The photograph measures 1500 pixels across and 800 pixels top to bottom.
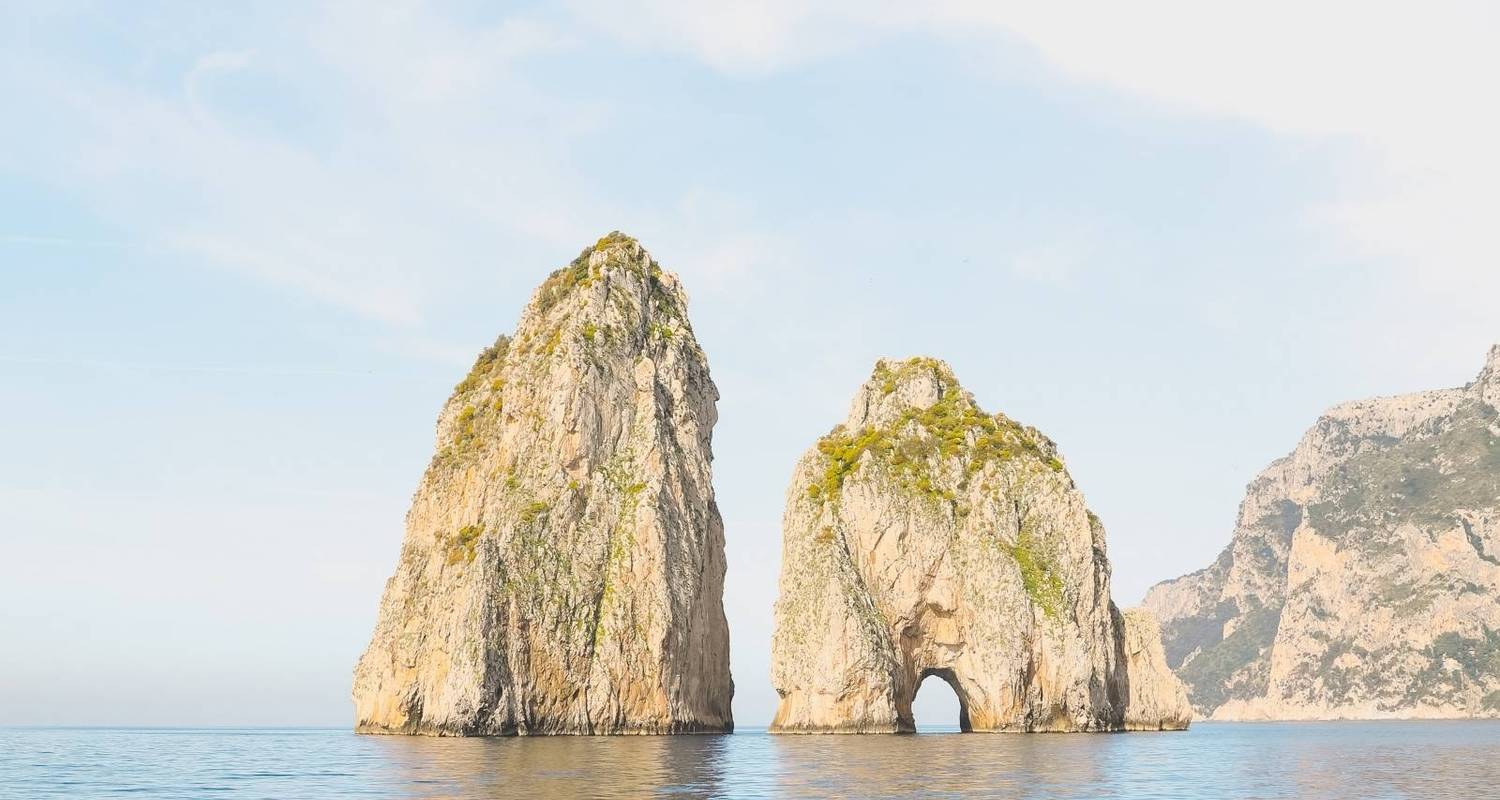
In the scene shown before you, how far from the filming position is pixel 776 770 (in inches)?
2576

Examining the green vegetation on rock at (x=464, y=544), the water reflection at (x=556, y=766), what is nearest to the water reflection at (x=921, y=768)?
the water reflection at (x=556, y=766)

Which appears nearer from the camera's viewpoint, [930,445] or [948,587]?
[948,587]

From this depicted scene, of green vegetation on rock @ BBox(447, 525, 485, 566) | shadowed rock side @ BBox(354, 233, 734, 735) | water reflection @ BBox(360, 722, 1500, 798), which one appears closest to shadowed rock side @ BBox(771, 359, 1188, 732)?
shadowed rock side @ BBox(354, 233, 734, 735)

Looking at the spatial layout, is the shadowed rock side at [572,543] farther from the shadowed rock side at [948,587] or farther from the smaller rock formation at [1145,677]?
the smaller rock formation at [1145,677]

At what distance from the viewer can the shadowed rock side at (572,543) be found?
106812 millimetres

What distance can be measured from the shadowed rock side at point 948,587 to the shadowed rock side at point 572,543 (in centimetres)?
982

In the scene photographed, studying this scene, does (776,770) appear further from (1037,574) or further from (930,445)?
(930,445)

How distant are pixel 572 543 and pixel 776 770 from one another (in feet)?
163

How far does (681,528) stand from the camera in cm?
11650

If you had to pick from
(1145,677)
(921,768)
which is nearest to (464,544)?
(1145,677)

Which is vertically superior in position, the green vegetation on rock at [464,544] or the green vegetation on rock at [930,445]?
the green vegetation on rock at [930,445]

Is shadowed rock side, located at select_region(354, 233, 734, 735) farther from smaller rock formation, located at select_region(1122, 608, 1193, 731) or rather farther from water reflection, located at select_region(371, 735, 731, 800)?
smaller rock formation, located at select_region(1122, 608, 1193, 731)

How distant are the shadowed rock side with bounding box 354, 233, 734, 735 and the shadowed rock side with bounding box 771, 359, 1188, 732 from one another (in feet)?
32.2

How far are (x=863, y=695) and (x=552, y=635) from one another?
24.8m
